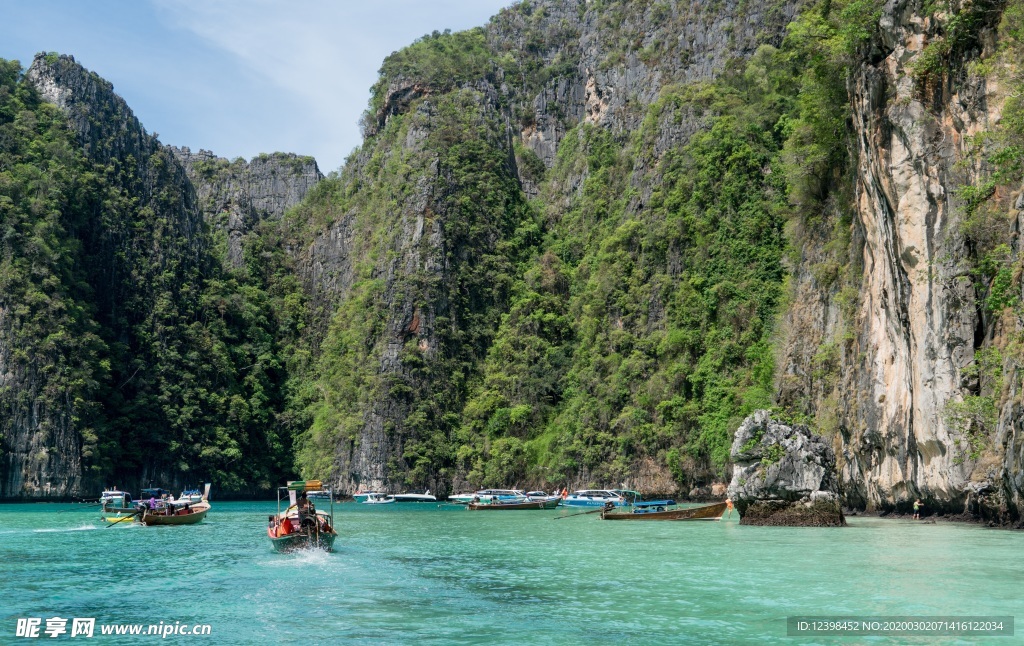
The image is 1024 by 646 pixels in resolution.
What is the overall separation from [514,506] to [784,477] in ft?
102

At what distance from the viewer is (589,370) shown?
81.6 meters

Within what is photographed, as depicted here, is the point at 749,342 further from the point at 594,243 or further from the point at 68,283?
the point at 68,283

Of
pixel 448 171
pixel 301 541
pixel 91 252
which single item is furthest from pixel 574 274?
pixel 301 541

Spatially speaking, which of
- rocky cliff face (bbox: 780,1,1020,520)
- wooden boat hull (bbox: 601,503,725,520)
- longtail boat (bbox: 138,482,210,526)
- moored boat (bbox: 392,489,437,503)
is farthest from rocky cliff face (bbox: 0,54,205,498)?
rocky cliff face (bbox: 780,1,1020,520)

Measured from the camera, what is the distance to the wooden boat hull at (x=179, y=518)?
44.6 metres

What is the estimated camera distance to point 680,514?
1767 inches

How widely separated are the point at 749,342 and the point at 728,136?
2092 cm

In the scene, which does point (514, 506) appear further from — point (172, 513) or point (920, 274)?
point (920, 274)

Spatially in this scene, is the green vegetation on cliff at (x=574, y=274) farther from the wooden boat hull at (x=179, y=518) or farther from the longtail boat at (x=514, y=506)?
the wooden boat hull at (x=179, y=518)

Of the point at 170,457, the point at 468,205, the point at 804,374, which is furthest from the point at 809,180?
the point at 170,457

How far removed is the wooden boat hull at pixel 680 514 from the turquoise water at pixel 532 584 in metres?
7.34

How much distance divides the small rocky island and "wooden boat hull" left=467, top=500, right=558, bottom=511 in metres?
26.1

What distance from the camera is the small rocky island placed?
117ft

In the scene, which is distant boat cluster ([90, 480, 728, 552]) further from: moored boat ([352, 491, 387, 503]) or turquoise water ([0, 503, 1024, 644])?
turquoise water ([0, 503, 1024, 644])
